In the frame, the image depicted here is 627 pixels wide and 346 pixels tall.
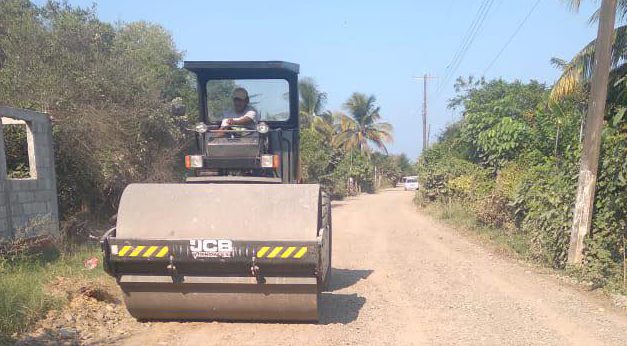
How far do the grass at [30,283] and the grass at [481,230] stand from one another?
8.27 m

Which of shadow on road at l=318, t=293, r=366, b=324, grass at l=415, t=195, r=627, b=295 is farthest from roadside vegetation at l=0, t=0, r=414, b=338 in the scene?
grass at l=415, t=195, r=627, b=295

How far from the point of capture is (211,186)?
19.3ft

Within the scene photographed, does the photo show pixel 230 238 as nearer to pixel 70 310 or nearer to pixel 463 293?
pixel 70 310

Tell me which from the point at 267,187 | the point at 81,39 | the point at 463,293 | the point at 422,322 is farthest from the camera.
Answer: the point at 81,39

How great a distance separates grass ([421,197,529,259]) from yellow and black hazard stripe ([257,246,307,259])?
23.6ft

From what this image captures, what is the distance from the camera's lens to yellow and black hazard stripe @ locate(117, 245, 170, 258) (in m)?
5.35

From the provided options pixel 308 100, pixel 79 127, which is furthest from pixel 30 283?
pixel 308 100

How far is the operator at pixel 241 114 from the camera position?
720cm

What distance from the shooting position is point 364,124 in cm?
5219

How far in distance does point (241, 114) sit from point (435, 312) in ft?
11.7

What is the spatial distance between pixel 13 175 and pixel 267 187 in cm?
603

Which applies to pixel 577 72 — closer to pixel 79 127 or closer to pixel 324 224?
pixel 324 224

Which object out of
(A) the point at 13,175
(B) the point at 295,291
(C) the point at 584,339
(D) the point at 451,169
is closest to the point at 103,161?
(A) the point at 13,175

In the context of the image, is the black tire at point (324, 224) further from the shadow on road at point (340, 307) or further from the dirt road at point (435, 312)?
the dirt road at point (435, 312)
